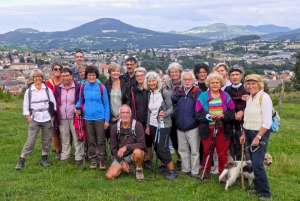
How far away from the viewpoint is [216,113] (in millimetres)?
→ 5922

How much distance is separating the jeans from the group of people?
0.07 feet

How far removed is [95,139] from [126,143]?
0.93 metres

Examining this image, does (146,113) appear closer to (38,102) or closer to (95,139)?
(95,139)

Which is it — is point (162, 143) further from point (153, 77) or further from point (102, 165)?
point (102, 165)

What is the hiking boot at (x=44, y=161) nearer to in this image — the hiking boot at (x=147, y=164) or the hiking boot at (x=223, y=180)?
the hiking boot at (x=147, y=164)

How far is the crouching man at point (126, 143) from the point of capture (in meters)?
6.35

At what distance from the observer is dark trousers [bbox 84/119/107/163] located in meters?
6.85

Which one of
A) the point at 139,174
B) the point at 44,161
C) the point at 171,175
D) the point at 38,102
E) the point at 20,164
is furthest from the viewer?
the point at 44,161

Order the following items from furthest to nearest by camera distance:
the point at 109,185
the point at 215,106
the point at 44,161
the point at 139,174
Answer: the point at 44,161
the point at 139,174
the point at 109,185
the point at 215,106

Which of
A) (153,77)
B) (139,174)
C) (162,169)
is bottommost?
(162,169)

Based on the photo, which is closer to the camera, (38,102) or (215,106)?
(215,106)

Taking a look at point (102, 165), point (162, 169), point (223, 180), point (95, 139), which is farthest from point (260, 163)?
point (95, 139)

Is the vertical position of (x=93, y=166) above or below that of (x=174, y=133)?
below

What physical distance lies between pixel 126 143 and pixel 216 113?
1837mm
